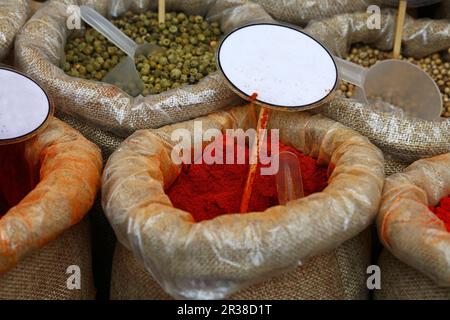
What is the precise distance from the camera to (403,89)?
2020mm

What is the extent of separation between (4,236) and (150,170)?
A: 34 centimetres

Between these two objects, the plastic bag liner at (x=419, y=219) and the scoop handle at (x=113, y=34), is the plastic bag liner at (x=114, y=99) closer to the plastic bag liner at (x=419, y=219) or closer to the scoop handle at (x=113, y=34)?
the scoop handle at (x=113, y=34)

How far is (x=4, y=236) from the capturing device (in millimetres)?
1302

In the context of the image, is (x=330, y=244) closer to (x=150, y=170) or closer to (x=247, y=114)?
(x=150, y=170)

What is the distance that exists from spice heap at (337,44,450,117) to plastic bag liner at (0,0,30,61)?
0.96 m

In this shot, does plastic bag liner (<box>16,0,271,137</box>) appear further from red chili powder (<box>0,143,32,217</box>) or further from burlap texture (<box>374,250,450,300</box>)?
burlap texture (<box>374,250,450,300</box>)

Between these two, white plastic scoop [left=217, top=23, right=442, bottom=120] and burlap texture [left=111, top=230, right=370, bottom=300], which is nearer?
burlap texture [left=111, top=230, right=370, bottom=300]

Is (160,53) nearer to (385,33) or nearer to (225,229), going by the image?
(385,33)

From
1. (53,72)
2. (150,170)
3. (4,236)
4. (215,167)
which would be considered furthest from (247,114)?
(4,236)

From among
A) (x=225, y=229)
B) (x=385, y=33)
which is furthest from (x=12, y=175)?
(x=385, y=33)

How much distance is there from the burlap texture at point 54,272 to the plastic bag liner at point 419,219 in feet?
2.24

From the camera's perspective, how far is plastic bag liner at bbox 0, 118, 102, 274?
132cm

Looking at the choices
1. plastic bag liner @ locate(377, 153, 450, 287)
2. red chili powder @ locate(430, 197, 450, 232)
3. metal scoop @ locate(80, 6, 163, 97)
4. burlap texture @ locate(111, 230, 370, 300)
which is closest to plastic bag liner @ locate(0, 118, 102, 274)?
burlap texture @ locate(111, 230, 370, 300)
